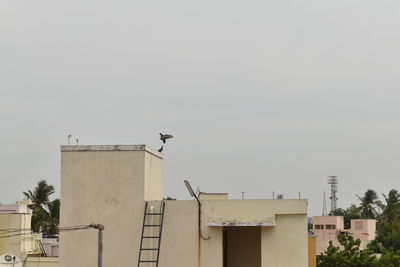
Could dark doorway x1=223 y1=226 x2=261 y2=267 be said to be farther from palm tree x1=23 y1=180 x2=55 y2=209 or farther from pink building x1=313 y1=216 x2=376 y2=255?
pink building x1=313 y1=216 x2=376 y2=255

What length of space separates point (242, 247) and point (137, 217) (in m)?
5.64

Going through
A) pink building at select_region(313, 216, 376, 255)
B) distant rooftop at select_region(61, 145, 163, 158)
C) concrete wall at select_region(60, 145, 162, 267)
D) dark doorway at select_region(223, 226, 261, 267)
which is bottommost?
pink building at select_region(313, 216, 376, 255)

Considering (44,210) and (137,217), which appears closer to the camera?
(137,217)

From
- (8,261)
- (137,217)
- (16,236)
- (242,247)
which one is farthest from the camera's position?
(16,236)

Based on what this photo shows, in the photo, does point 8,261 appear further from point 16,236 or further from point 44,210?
point 44,210

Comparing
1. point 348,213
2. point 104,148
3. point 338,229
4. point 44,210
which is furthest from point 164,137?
point 348,213

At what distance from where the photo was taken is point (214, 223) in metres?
18.8

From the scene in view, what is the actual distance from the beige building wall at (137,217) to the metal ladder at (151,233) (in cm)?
15

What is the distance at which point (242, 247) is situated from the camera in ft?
76.4

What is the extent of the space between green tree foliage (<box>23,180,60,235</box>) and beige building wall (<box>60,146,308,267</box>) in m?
41.6

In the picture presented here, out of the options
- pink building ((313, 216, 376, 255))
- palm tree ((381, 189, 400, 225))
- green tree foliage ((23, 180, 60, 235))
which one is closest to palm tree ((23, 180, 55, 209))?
green tree foliage ((23, 180, 60, 235))

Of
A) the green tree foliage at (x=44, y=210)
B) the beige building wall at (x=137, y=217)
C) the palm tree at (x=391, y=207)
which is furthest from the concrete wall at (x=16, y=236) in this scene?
the palm tree at (x=391, y=207)

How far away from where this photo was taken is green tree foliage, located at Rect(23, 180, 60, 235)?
2400 inches

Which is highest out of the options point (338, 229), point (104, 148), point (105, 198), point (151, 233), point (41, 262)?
point (104, 148)
